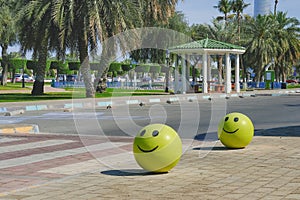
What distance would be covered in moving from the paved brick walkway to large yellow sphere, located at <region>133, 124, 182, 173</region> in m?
0.17

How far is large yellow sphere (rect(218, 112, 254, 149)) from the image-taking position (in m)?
10.2

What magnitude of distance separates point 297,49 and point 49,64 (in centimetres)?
4271

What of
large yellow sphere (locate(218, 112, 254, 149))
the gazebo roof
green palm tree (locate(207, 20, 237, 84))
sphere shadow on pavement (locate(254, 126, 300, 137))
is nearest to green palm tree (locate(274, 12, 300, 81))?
green palm tree (locate(207, 20, 237, 84))

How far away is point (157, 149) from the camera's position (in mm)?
7559

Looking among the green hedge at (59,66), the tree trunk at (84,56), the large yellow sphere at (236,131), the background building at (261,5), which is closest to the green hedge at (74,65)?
the green hedge at (59,66)

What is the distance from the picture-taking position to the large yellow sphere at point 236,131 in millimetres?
10250

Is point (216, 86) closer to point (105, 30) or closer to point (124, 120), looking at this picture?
point (105, 30)

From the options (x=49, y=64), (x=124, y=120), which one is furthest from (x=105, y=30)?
(x=49, y=64)

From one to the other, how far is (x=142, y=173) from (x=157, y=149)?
0.59 meters

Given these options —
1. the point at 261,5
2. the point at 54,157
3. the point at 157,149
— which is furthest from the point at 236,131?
the point at 261,5

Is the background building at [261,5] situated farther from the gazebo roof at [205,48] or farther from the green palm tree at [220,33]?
the gazebo roof at [205,48]

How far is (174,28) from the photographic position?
5281 cm

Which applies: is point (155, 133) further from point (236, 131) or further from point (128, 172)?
point (236, 131)

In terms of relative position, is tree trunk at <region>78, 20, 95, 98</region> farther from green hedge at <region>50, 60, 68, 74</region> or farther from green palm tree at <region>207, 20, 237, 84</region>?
green hedge at <region>50, 60, 68, 74</region>
